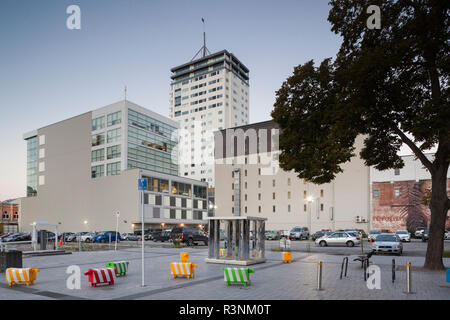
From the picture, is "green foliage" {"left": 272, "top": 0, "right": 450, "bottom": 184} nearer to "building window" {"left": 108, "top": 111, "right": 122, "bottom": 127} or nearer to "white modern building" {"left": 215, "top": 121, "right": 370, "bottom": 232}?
"white modern building" {"left": 215, "top": 121, "right": 370, "bottom": 232}

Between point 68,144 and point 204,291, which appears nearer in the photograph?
point 204,291

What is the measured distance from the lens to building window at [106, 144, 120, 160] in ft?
235

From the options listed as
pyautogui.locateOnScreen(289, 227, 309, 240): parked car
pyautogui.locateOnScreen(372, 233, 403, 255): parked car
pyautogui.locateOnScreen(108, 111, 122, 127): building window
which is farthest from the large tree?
pyautogui.locateOnScreen(108, 111, 122, 127): building window

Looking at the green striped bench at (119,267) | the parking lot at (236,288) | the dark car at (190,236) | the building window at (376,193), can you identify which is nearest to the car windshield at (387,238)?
the parking lot at (236,288)

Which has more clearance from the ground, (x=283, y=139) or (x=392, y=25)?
(x=392, y=25)

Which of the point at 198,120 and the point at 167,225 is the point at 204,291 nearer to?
the point at 167,225

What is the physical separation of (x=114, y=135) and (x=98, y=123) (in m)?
6.24

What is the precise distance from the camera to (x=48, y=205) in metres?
81.2

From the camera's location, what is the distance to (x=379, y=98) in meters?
16.2

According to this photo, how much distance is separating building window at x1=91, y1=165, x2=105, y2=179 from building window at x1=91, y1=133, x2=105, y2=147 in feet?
15.8

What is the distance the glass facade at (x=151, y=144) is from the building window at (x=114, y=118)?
76.5 inches

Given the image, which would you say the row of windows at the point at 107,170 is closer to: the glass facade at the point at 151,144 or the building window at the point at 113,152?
the building window at the point at 113,152
